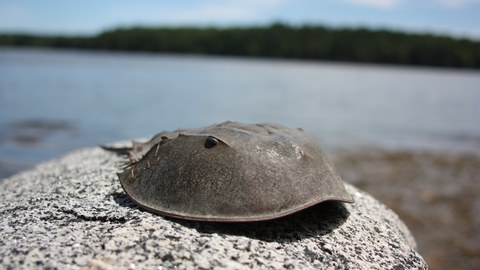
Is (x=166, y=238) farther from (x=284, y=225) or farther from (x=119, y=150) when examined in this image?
(x=119, y=150)

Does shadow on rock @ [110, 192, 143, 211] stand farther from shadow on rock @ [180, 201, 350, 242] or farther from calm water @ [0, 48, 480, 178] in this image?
calm water @ [0, 48, 480, 178]

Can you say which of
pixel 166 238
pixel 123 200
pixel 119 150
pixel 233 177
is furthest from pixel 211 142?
pixel 119 150

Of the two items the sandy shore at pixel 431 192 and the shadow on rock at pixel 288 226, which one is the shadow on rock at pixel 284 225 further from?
the sandy shore at pixel 431 192

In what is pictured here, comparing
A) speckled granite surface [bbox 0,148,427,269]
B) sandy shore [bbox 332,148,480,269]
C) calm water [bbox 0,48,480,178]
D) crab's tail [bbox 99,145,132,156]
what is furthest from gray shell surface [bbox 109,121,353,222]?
calm water [bbox 0,48,480,178]

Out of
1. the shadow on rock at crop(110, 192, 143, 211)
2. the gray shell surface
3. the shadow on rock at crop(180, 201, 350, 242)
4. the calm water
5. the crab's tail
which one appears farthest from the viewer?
the calm water

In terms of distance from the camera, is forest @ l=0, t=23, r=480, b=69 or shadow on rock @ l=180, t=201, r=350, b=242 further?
forest @ l=0, t=23, r=480, b=69

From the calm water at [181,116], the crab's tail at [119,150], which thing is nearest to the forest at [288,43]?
the calm water at [181,116]
